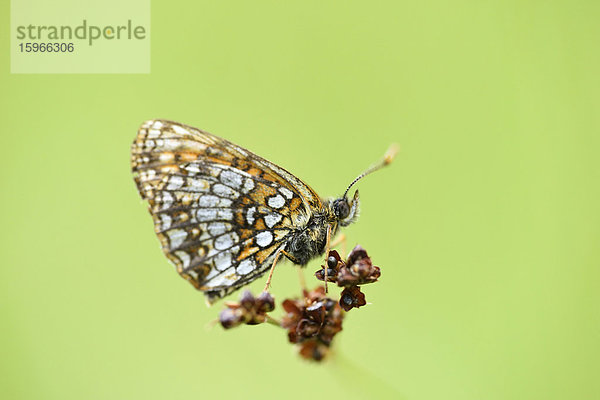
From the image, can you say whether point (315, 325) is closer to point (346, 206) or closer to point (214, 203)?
point (346, 206)

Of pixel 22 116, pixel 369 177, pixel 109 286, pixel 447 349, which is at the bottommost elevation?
pixel 447 349

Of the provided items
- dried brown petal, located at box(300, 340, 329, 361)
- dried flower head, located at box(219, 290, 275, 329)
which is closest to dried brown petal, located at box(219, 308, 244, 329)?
dried flower head, located at box(219, 290, 275, 329)

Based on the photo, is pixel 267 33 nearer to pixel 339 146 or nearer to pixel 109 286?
pixel 339 146

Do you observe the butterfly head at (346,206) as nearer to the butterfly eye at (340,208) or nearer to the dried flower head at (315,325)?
the butterfly eye at (340,208)

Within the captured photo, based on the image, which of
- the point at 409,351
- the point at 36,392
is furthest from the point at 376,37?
the point at 36,392

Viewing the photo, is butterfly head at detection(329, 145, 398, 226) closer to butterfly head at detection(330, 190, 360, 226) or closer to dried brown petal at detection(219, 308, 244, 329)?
butterfly head at detection(330, 190, 360, 226)

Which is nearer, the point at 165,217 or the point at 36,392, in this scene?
the point at 165,217

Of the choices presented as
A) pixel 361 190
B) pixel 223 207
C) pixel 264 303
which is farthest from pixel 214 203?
pixel 361 190

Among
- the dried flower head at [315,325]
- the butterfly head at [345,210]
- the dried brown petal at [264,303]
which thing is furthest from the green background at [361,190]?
the dried brown petal at [264,303]
